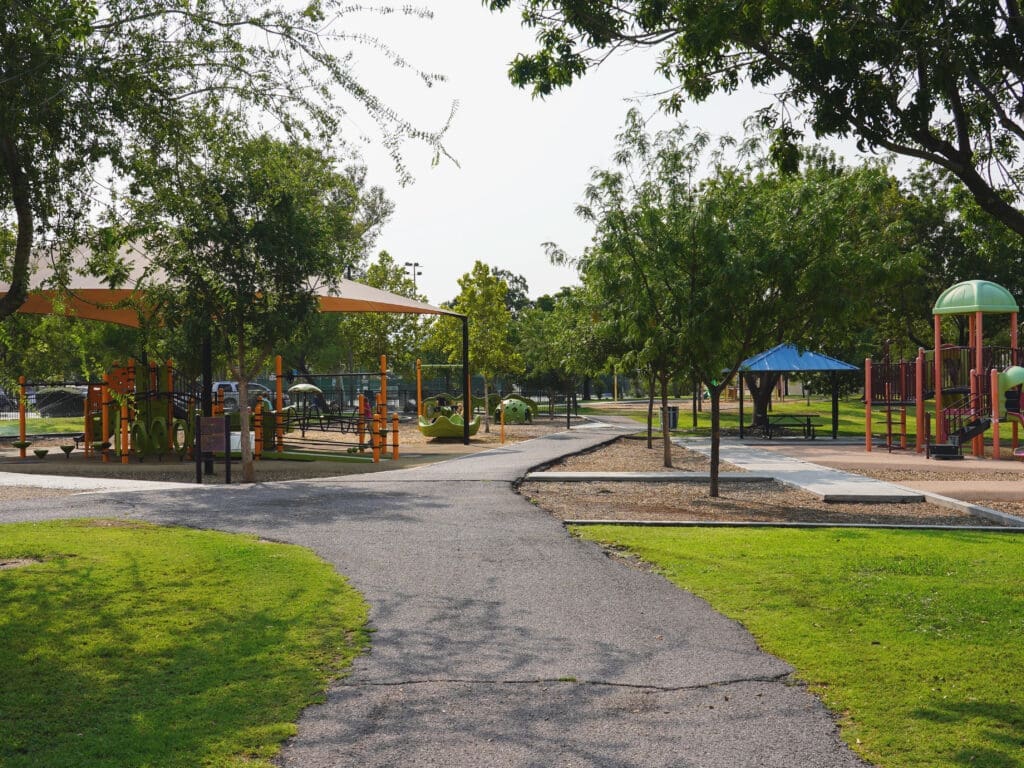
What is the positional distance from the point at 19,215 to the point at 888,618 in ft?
23.4

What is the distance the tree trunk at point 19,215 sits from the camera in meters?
A: 7.12

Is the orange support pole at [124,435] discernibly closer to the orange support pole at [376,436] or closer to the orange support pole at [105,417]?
the orange support pole at [105,417]

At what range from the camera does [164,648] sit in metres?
6.12

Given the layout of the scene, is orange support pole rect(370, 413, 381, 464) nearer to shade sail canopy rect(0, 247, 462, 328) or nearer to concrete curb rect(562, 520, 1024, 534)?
shade sail canopy rect(0, 247, 462, 328)

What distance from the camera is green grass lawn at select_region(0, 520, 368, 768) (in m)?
4.55

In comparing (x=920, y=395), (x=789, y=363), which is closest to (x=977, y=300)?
(x=920, y=395)

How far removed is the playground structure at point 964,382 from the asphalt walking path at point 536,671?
15.9 metres

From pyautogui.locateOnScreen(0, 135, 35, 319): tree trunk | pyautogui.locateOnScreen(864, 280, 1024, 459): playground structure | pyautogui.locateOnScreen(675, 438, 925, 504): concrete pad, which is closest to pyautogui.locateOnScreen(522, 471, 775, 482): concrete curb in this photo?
pyautogui.locateOnScreen(675, 438, 925, 504): concrete pad

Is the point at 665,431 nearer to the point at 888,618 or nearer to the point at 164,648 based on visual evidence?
the point at 888,618

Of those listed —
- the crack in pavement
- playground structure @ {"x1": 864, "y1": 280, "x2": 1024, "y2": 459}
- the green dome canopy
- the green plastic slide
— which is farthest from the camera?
the green plastic slide

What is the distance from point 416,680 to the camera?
5.45 meters

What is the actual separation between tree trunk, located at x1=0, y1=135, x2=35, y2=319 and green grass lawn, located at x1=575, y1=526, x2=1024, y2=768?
5702 mm

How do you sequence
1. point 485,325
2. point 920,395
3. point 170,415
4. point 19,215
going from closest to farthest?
point 19,215 < point 170,415 < point 920,395 < point 485,325

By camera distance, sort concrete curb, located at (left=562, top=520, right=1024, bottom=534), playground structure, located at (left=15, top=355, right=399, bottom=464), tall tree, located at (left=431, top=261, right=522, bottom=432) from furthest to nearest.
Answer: tall tree, located at (left=431, top=261, right=522, bottom=432) → playground structure, located at (left=15, top=355, right=399, bottom=464) → concrete curb, located at (left=562, top=520, right=1024, bottom=534)
